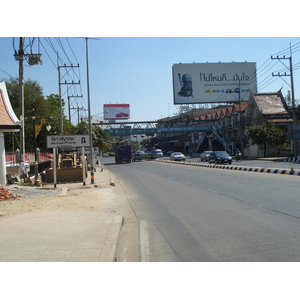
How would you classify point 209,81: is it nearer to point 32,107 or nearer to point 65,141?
point 32,107

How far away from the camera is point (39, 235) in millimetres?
7395

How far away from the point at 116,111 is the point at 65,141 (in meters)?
62.8

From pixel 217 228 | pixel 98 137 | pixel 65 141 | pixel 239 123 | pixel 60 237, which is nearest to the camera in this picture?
pixel 60 237

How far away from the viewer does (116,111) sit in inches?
3270

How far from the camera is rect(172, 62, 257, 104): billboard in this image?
205 feet

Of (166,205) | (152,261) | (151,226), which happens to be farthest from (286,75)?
(152,261)

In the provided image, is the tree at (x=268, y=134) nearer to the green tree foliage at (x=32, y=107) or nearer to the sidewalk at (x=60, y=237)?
the green tree foliage at (x=32, y=107)

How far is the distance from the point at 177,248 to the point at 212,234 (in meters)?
1.10

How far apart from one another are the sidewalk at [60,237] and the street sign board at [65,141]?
10.7 meters

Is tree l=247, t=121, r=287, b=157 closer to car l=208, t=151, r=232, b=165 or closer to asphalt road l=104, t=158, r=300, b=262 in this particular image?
car l=208, t=151, r=232, b=165

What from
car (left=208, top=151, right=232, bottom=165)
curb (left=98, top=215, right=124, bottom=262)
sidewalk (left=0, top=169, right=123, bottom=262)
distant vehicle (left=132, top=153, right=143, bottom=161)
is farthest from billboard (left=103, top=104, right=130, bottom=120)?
curb (left=98, top=215, right=124, bottom=262)

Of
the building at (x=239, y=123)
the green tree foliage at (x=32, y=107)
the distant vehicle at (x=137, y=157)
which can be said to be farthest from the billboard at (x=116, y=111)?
the green tree foliage at (x=32, y=107)

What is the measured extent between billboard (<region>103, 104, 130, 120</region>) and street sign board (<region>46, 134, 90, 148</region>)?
202 feet

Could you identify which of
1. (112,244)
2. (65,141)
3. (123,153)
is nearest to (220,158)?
(65,141)
